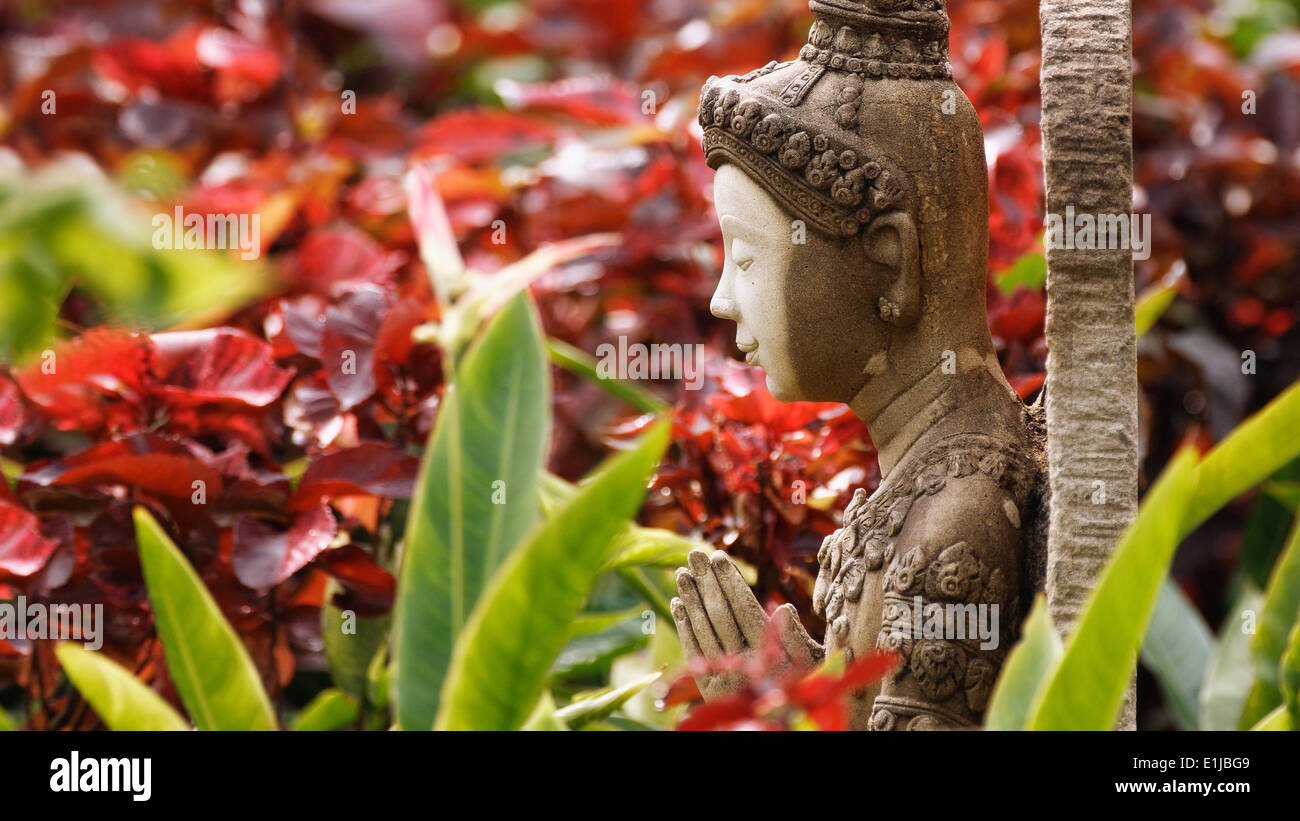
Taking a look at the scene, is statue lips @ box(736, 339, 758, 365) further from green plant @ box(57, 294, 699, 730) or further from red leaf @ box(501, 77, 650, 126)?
red leaf @ box(501, 77, 650, 126)

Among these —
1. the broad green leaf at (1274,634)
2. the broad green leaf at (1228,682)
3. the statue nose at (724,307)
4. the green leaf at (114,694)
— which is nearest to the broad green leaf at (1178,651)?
the broad green leaf at (1228,682)

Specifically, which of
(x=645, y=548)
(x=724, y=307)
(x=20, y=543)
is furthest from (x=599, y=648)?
(x=20, y=543)

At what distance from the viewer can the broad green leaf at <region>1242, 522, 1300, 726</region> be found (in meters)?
1.79

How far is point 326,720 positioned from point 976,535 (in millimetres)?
903

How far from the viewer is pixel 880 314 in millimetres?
1414

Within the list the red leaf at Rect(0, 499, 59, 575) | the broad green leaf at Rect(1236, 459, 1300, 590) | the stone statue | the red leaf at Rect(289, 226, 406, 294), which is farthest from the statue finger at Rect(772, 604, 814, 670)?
the broad green leaf at Rect(1236, 459, 1300, 590)

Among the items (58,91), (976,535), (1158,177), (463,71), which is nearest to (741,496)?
(976,535)

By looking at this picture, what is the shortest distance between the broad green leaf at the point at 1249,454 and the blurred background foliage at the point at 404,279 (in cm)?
22

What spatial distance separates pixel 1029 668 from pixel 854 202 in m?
0.52

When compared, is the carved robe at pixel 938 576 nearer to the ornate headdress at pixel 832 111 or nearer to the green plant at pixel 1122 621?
the green plant at pixel 1122 621

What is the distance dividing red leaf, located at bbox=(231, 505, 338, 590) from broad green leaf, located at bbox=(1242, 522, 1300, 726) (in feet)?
4.12

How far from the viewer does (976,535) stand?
133 cm

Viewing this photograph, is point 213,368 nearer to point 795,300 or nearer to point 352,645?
point 352,645

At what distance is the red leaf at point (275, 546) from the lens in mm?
1592
